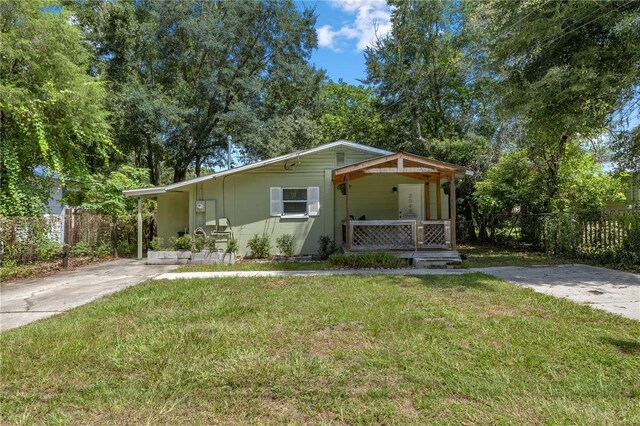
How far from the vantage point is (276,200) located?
11.7 m

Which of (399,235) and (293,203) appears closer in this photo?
(399,235)

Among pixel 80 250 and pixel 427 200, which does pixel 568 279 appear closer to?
pixel 427 200

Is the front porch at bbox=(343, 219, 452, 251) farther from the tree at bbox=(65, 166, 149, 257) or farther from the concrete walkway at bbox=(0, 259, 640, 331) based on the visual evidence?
the tree at bbox=(65, 166, 149, 257)

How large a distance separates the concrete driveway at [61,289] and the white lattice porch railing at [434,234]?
7368 millimetres

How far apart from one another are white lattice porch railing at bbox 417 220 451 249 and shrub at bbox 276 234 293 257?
4.19 m

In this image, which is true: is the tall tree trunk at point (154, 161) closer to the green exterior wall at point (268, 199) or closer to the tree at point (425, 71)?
the green exterior wall at point (268, 199)

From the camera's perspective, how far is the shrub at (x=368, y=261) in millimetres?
9281

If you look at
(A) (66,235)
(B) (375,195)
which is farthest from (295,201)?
(A) (66,235)

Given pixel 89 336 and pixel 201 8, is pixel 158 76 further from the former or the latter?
pixel 89 336

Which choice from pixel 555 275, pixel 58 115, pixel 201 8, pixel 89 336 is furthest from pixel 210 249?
pixel 201 8

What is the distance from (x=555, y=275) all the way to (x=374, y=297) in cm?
502

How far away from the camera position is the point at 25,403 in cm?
270

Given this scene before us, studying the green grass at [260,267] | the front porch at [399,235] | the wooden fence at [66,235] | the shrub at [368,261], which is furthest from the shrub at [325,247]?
the wooden fence at [66,235]

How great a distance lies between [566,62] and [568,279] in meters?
6.12
